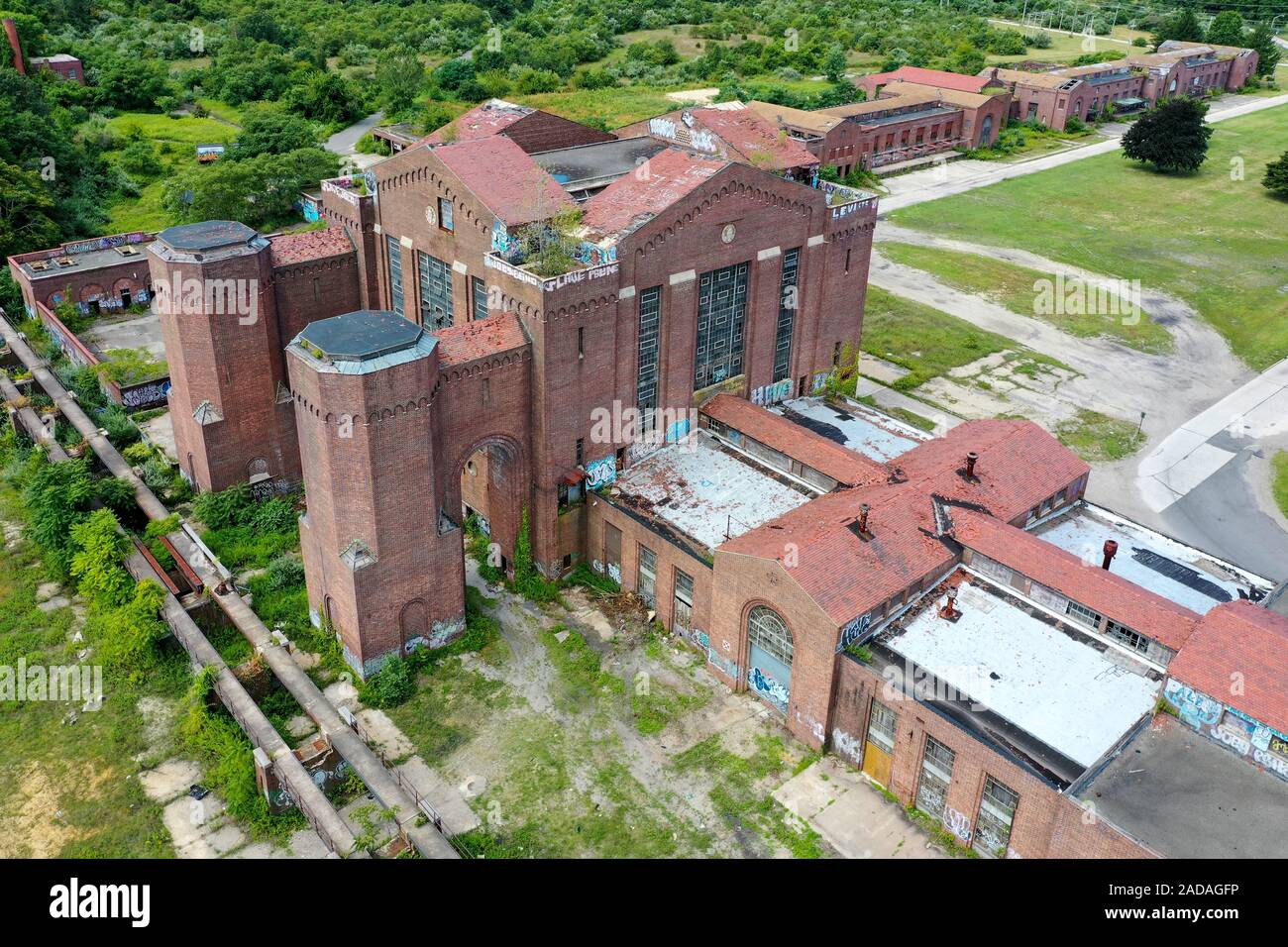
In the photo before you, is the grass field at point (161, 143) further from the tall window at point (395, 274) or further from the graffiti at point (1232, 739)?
the graffiti at point (1232, 739)


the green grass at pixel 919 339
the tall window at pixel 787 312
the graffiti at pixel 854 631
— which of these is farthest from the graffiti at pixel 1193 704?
the green grass at pixel 919 339

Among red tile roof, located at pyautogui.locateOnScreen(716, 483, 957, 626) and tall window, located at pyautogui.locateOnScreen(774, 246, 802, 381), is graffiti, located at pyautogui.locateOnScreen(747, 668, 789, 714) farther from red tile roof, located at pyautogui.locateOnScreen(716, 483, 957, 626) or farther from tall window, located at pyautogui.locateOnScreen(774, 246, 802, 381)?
tall window, located at pyautogui.locateOnScreen(774, 246, 802, 381)

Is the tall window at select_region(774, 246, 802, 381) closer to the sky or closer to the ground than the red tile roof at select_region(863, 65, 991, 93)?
closer to the ground

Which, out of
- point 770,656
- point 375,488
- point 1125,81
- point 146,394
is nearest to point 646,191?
point 375,488

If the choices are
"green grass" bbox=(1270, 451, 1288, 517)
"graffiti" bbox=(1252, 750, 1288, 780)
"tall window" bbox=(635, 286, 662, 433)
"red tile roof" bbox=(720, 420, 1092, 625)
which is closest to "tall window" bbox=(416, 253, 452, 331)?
"tall window" bbox=(635, 286, 662, 433)

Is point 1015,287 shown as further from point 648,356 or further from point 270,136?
point 270,136

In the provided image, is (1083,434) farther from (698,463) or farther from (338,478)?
(338,478)

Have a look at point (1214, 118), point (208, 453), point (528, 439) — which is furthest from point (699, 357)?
point (1214, 118)
